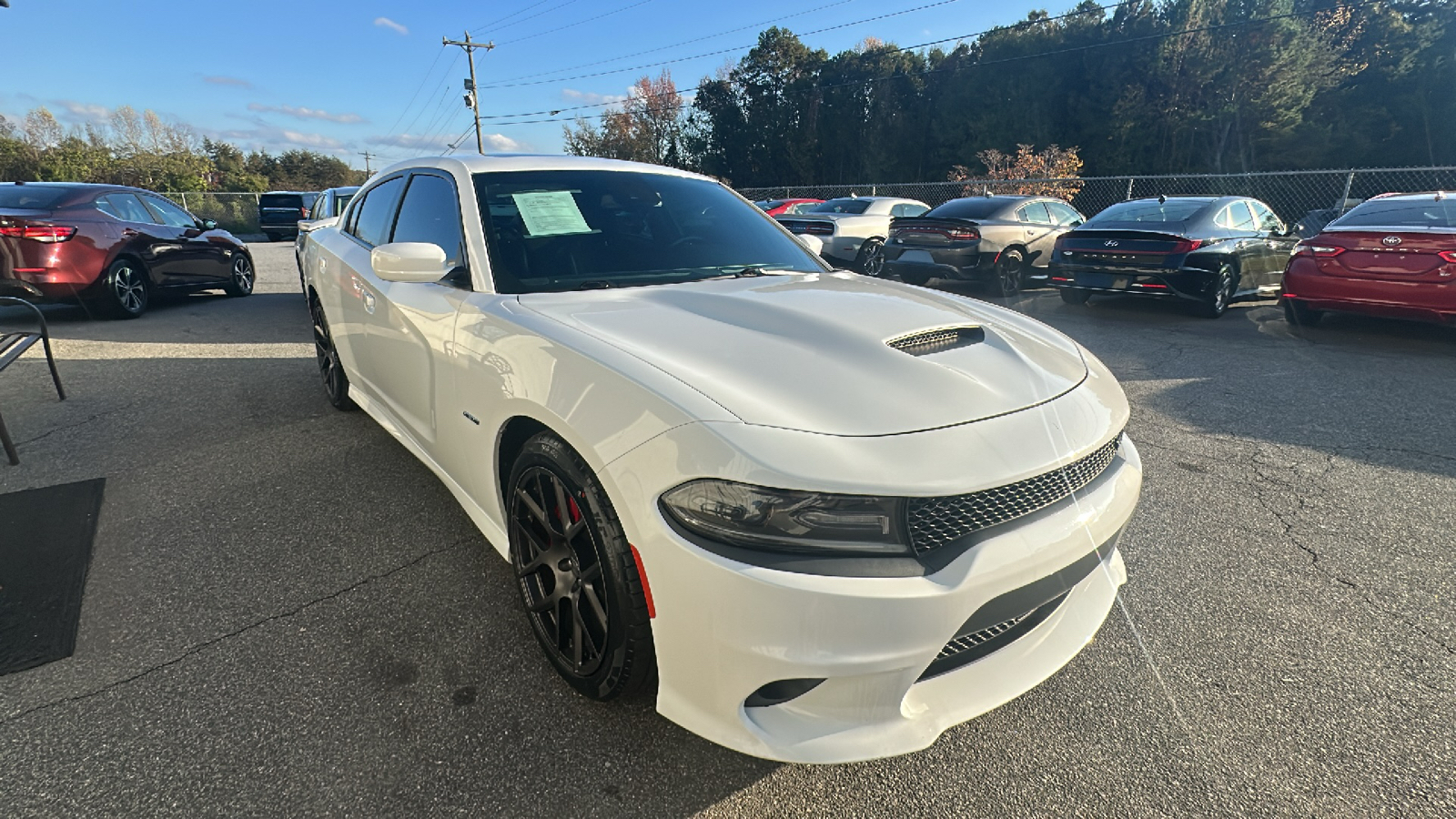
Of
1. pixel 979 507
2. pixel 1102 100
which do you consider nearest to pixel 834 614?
pixel 979 507

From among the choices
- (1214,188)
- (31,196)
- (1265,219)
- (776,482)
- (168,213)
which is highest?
(31,196)

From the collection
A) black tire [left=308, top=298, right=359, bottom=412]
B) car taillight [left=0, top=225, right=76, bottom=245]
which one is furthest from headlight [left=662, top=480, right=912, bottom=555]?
car taillight [left=0, top=225, right=76, bottom=245]

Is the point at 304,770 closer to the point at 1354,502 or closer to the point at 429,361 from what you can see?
the point at 429,361

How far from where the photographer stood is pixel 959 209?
10219 mm

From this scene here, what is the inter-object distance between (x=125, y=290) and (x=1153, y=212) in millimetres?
11793

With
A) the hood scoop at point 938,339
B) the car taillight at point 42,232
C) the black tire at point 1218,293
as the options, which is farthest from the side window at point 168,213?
the black tire at point 1218,293

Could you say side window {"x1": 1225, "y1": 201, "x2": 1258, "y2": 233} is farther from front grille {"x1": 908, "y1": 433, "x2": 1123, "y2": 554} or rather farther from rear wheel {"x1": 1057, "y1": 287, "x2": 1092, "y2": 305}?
front grille {"x1": 908, "y1": 433, "x2": 1123, "y2": 554}

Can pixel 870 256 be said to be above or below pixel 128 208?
below

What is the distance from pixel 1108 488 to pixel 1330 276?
708cm

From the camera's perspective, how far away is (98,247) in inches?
298

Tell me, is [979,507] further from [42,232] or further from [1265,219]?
[1265,219]

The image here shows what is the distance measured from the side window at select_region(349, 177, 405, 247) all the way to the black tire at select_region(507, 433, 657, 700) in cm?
215

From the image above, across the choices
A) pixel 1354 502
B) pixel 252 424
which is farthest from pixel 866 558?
pixel 252 424

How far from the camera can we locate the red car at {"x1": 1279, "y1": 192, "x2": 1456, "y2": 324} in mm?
6285
